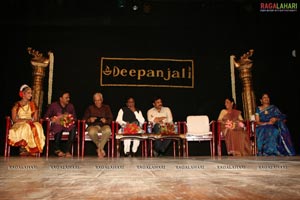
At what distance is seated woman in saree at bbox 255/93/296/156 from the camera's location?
4844 mm

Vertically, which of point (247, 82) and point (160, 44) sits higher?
point (160, 44)

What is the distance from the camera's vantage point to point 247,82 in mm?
5836

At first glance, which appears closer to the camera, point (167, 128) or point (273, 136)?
point (167, 128)

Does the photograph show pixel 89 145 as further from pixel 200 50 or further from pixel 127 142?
pixel 200 50

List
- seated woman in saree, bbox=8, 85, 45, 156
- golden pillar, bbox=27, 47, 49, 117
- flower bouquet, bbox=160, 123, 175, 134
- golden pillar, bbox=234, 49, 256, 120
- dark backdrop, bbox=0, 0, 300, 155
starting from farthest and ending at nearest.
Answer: golden pillar, bbox=234, 49, 256, 120
dark backdrop, bbox=0, 0, 300, 155
golden pillar, bbox=27, 47, 49, 117
flower bouquet, bbox=160, 123, 175, 134
seated woman in saree, bbox=8, 85, 45, 156

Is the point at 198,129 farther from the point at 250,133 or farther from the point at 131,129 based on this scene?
the point at 131,129

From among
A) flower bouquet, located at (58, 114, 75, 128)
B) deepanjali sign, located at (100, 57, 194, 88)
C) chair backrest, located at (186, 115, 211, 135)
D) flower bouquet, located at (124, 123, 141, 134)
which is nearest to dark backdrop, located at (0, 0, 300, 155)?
deepanjali sign, located at (100, 57, 194, 88)

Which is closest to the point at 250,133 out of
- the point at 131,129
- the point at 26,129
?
the point at 131,129

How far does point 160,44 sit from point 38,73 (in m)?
2.30

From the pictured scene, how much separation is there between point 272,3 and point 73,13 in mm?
3648

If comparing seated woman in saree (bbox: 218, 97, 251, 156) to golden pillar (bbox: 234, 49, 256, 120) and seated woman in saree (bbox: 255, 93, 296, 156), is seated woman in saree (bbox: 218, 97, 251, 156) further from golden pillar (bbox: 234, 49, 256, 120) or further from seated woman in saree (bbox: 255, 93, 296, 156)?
golden pillar (bbox: 234, 49, 256, 120)

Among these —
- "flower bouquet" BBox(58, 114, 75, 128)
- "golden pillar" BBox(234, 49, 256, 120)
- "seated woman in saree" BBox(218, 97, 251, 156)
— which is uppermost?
"golden pillar" BBox(234, 49, 256, 120)

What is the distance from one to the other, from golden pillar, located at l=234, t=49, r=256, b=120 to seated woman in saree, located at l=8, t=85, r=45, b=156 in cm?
362

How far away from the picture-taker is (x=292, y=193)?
0.83m
